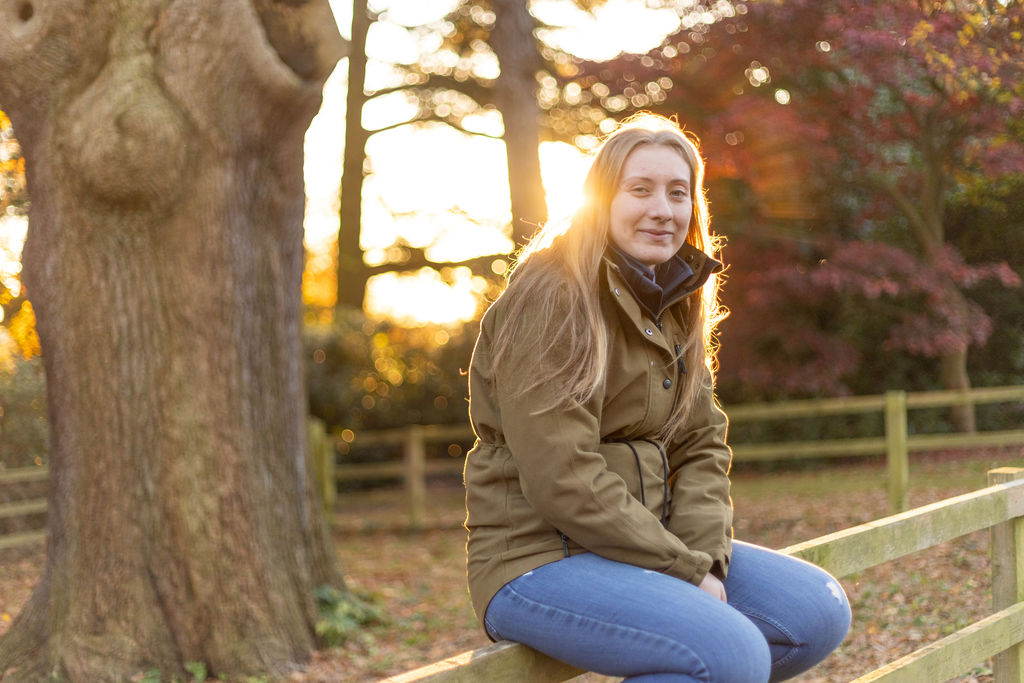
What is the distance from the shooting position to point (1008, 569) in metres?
3.59

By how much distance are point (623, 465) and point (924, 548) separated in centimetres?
123

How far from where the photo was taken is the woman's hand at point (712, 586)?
2.18m

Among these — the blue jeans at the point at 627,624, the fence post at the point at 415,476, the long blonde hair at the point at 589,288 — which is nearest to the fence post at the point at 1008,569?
the long blonde hair at the point at 589,288

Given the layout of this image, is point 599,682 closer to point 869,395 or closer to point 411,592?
point 411,592

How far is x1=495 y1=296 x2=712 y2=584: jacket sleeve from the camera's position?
203 centimetres

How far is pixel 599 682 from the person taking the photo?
513cm

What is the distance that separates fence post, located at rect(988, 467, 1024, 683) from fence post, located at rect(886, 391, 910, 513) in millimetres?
4758

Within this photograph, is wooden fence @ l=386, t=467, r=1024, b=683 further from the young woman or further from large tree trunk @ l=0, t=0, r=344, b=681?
large tree trunk @ l=0, t=0, r=344, b=681

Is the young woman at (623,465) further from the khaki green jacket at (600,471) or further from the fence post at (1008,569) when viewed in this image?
the fence post at (1008,569)

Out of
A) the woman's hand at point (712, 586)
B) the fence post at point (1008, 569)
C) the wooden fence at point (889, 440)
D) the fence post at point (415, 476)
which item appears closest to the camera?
the woman's hand at point (712, 586)

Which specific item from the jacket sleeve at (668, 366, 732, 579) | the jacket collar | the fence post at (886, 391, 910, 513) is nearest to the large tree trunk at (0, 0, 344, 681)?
the jacket collar

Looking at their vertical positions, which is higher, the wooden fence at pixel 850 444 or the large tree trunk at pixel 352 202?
the large tree trunk at pixel 352 202

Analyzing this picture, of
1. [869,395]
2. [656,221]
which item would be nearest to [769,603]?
[656,221]

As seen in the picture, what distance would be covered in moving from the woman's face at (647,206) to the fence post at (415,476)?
28.7 feet
